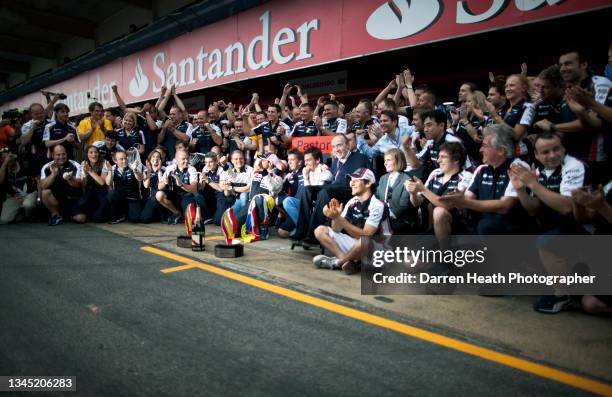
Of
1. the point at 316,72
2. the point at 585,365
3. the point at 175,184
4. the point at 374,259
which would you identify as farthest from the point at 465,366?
the point at 316,72

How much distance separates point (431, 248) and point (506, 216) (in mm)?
798

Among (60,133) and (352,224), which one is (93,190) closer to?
(60,133)

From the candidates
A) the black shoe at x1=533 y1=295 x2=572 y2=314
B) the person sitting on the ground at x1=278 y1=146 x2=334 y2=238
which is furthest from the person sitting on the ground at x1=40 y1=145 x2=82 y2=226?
the black shoe at x1=533 y1=295 x2=572 y2=314

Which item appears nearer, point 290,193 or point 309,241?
point 309,241

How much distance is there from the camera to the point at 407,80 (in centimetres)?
612

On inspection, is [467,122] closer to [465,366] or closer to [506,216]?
[506,216]

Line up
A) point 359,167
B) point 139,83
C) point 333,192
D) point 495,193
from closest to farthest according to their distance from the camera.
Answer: point 495,193
point 333,192
point 359,167
point 139,83

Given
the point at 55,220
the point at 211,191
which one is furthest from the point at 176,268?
the point at 55,220

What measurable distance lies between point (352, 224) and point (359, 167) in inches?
53.8

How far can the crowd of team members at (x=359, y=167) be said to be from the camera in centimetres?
355

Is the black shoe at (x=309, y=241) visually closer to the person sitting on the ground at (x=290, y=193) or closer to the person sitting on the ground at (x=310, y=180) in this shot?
the person sitting on the ground at (x=310, y=180)

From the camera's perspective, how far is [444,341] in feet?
8.69

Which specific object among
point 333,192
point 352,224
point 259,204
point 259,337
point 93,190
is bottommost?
point 259,337

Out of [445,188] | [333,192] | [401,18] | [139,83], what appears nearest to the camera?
[445,188]
